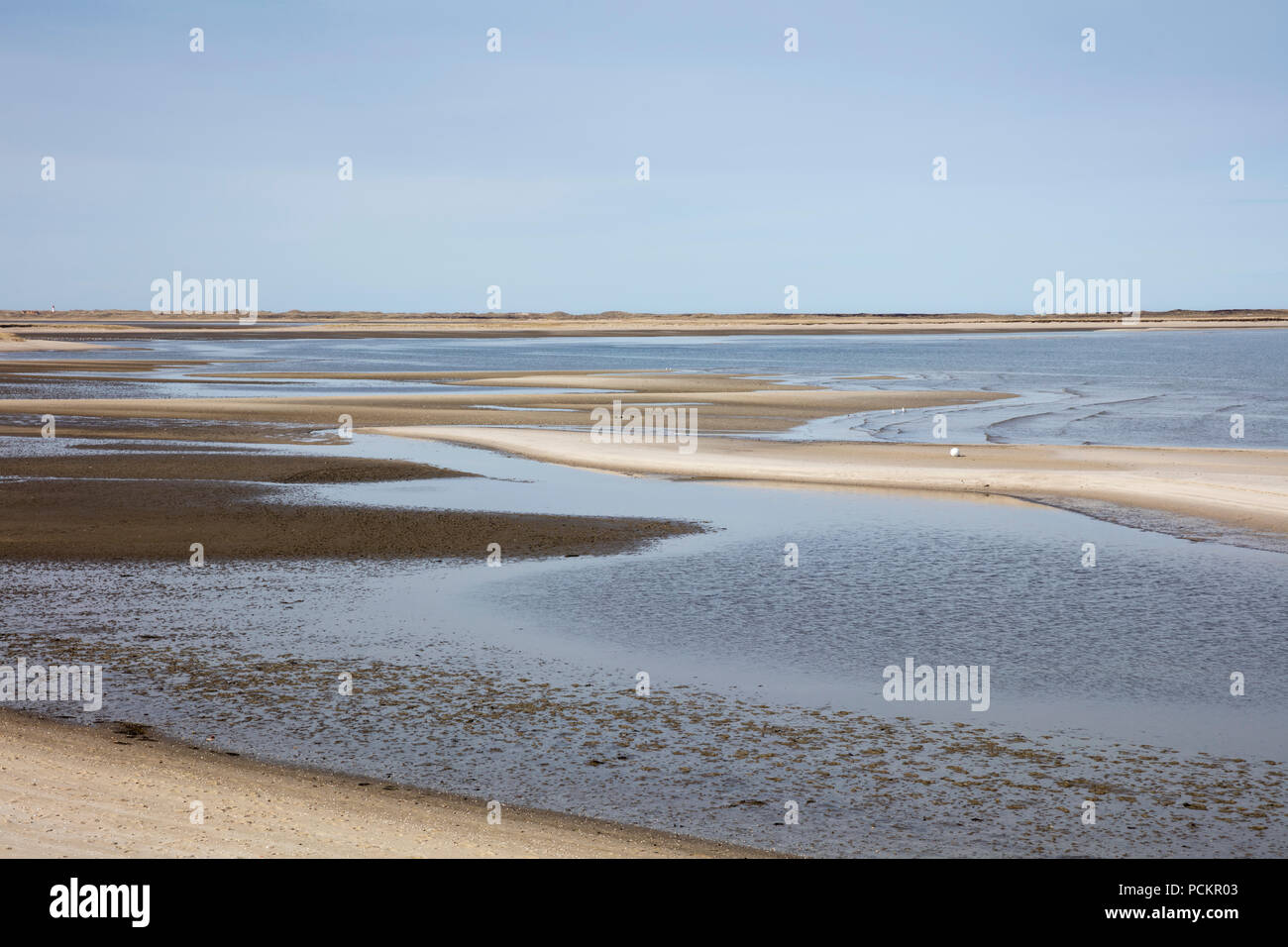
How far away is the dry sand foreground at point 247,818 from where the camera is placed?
6.86 m

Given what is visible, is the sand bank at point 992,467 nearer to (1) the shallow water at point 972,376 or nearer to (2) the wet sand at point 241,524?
(1) the shallow water at point 972,376

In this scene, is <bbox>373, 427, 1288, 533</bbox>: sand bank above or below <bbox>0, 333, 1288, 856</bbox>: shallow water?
above

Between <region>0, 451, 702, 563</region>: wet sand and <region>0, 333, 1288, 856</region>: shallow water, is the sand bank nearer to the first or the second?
<region>0, 333, 1288, 856</region>: shallow water

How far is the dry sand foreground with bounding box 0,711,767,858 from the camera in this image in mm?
6855

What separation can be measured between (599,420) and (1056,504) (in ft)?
58.9

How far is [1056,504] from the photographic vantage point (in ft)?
69.5

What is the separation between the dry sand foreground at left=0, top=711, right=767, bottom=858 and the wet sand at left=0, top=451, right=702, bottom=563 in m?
8.16

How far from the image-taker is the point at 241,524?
18500 millimetres

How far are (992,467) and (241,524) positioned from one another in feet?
49.7

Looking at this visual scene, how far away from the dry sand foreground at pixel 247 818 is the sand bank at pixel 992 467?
48.8ft

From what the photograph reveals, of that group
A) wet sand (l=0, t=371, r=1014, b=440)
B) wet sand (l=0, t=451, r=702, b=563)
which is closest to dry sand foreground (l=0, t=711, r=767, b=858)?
wet sand (l=0, t=451, r=702, b=563)

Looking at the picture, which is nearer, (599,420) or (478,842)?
(478,842)
